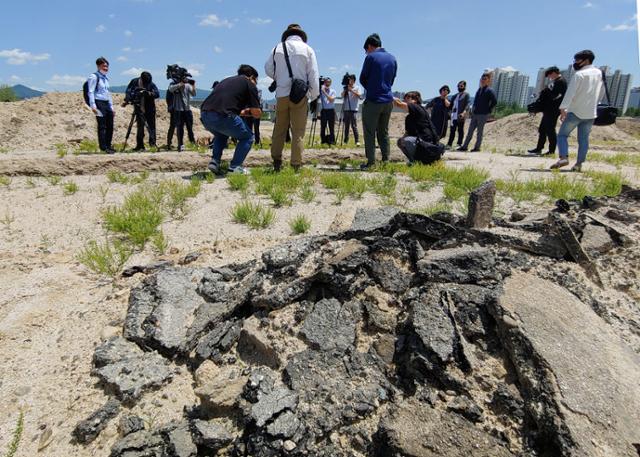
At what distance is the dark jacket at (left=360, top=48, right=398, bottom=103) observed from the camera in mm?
6289

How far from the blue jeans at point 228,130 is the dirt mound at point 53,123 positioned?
8024 millimetres

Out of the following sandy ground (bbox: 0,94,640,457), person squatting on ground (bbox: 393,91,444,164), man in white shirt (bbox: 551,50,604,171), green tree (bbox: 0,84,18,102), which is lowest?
sandy ground (bbox: 0,94,640,457)

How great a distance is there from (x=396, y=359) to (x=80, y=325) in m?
1.92

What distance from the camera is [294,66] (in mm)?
5523

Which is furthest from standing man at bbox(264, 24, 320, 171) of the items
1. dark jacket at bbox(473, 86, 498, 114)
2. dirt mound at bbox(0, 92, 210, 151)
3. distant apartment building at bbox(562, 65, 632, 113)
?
distant apartment building at bbox(562, 65, 632, 113)

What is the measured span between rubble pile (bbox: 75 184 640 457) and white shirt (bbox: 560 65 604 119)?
4860 millimetres

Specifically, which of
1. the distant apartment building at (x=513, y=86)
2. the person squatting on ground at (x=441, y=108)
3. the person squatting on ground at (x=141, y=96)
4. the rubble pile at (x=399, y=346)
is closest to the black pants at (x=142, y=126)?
the person squatting on ground at (x=141, y=96)

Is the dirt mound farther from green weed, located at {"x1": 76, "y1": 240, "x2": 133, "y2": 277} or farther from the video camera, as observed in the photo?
green weed, located at {"x1": 76, "y1": 240, "x2": 133, "y2": 277}

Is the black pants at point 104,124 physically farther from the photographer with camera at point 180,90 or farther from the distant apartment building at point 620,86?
the distant apartment building at point 620,86

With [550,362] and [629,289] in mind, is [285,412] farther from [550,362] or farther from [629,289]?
[629,289]

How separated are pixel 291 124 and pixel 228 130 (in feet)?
3.18

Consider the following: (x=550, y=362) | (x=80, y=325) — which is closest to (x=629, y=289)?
(x=550, y=362)

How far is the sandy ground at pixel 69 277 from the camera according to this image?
1.83m

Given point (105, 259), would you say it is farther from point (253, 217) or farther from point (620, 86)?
point (620, 86)
